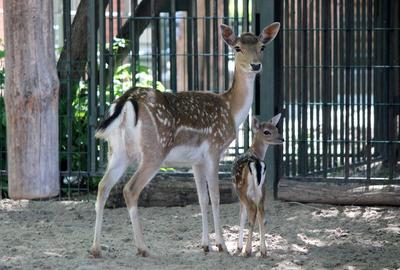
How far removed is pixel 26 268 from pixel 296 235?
2.52 m

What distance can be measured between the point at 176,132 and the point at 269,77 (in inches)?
88.4

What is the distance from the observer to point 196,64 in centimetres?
928

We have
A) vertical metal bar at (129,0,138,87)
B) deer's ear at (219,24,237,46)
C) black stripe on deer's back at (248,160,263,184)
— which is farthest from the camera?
vertical metal bar at (129,0,138,87)

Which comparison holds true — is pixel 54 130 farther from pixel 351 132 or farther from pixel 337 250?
pixel 351 132

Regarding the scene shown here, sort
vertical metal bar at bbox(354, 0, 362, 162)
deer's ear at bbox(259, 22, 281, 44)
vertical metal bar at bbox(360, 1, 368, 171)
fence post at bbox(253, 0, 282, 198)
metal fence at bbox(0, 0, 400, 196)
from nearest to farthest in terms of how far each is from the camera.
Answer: deer's ear at bbox(259, 22, 281, 44)
fence post at bbox(253, 0, 282, 198)
metal fence at bbox(0, 0, 400, 196)
vertical metal bar at bbox(354, 0, 362, 162)
vertical metal bar at bbox(360, 1, 368, 171)

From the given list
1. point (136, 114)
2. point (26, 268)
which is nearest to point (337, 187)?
point (136, 114)

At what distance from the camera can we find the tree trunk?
19.4ft

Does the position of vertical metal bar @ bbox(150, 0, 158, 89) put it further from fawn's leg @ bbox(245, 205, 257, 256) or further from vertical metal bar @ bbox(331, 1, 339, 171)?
fawn's leg @ bbox(245, 205, 257, 256)

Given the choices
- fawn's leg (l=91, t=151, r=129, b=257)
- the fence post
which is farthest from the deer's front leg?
the fence post

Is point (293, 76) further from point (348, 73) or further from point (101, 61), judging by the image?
point (101, 61)

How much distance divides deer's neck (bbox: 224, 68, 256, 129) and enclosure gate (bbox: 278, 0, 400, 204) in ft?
4.91

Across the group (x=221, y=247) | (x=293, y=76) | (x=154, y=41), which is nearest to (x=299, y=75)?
(x=293, y=76)

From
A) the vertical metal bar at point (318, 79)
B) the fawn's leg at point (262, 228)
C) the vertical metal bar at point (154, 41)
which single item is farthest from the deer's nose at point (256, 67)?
the vertical metal bar at point (154, 41)

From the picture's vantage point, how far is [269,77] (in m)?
9.00
